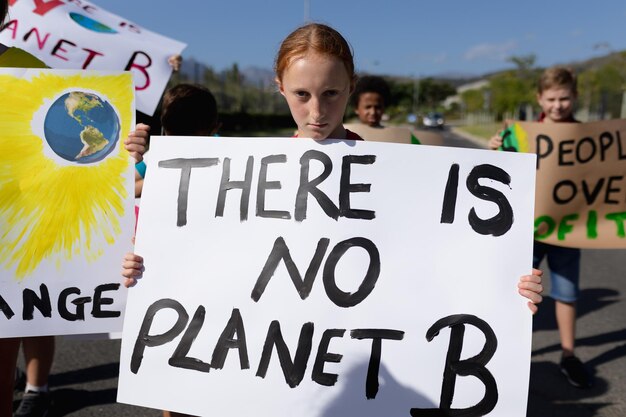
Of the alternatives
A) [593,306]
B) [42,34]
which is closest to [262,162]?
[42,34]

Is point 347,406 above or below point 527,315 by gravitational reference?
below

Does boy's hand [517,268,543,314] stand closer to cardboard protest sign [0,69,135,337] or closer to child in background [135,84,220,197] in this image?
cardboard protest sign [0,69,135,337]

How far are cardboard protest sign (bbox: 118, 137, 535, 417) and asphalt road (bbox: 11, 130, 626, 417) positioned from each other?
1346 mm

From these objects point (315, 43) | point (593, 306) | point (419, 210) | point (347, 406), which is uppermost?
point (315, 43)

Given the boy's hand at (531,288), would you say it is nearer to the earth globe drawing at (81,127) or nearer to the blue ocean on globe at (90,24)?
the earth globe drawing at (81,127)

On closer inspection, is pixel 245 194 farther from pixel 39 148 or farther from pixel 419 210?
pixel 39 148

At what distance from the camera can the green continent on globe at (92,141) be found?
5.64 ft

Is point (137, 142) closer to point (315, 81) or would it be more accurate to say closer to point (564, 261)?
point (315, 81)

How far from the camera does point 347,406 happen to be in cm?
143

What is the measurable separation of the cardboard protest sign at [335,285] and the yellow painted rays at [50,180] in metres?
0.24

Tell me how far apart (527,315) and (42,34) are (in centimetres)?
283

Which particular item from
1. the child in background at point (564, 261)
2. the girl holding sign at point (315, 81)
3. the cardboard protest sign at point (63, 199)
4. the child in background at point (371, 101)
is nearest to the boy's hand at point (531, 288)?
the girl holding sign at point (315, 81)

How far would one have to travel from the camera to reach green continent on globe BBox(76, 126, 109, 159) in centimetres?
172

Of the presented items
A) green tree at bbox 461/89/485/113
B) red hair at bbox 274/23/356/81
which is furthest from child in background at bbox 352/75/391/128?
green tree at bbox 461/89/485/113
